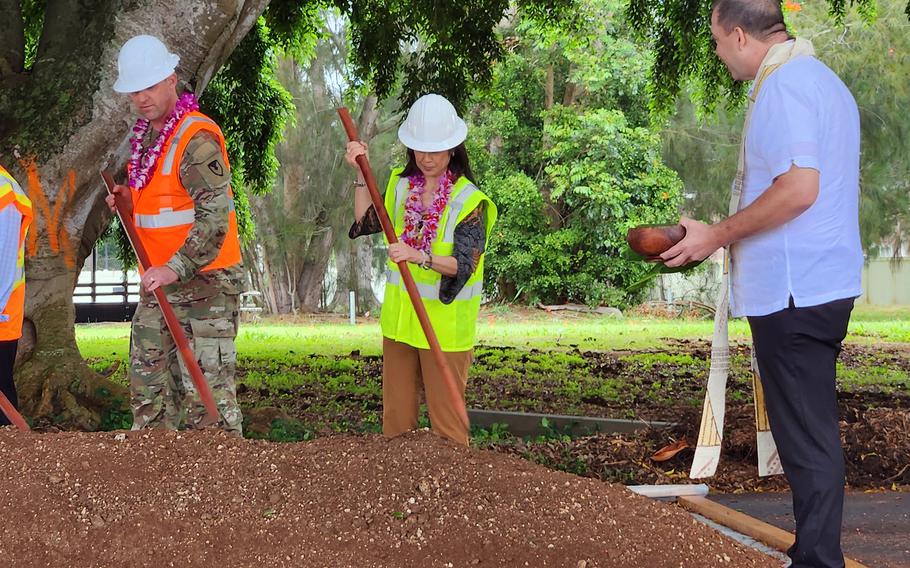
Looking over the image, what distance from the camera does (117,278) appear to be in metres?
28.1

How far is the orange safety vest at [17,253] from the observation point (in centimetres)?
461

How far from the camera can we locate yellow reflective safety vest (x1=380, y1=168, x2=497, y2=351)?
4332 millimetres

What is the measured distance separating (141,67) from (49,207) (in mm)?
2511

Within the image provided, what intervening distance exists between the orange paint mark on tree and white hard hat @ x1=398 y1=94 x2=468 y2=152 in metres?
3.19

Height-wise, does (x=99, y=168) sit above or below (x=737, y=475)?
above

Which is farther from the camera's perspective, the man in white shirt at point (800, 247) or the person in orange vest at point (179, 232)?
the person in orange vest at point (179, 232)

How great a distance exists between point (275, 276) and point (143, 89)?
23369mm

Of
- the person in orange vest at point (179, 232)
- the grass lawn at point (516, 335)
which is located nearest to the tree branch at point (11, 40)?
the person in orange vest at point (179, 232)

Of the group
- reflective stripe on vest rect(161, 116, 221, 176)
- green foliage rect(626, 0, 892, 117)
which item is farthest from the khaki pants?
green foliage rect(626, 0, 892, 117)

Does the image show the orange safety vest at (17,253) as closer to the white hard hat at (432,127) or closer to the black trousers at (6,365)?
the black trousers at (6,365)

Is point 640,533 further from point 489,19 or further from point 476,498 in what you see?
point 489,19

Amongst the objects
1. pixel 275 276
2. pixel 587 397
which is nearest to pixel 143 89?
pixel 587 397

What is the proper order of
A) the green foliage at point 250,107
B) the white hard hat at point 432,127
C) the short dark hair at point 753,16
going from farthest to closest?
the green foliage at point 250,107
the white hard hat at point 432,127
the short dark hair at point 753,16

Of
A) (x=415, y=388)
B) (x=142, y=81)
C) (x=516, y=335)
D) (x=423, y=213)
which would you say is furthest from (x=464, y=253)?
(x=516, y=335)
